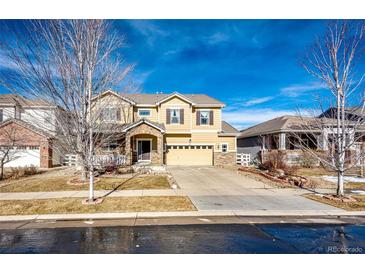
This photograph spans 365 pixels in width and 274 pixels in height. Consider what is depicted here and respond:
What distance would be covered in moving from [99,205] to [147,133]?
12464mm

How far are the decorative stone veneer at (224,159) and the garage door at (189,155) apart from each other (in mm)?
552

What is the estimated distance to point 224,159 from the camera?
75.9ft

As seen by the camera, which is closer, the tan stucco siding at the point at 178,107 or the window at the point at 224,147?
the tan stucco siding at the point at 178,107

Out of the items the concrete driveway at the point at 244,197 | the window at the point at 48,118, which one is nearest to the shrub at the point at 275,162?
the concrete driveway at the point at 244,197

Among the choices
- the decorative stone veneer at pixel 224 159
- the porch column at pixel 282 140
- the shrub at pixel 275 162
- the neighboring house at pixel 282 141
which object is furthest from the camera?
the decorative stone veneer at pixel 224 159

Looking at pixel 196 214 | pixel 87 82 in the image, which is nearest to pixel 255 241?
pixel 196 214

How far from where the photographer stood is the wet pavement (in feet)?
15.8

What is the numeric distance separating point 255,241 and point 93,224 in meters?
4.46

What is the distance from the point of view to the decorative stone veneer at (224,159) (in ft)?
75.7

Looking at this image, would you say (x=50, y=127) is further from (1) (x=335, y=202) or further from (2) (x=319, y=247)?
(1) (x=335, y=202)

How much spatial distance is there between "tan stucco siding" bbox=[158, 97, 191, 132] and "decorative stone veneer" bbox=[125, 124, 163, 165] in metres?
2.56

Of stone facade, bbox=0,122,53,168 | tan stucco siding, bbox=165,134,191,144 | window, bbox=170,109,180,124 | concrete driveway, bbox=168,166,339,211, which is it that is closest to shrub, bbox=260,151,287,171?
concrete driveway, bbox=168,166,339,211

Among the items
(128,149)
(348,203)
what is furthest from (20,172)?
(348,203)

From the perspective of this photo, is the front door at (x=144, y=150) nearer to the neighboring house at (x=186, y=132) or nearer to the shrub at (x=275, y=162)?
the neighboring house at (x=186, y=132)
